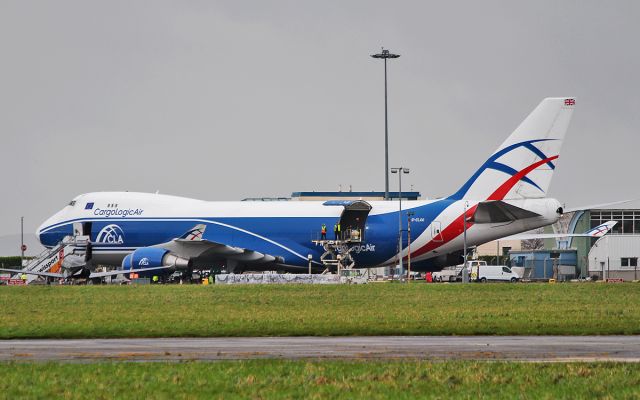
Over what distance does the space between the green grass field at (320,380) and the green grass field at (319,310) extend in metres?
10.7

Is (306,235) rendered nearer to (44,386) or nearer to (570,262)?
Result: (570,262)

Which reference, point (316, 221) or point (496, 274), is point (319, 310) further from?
point (496, 274)

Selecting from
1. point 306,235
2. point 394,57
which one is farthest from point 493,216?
point 394,57

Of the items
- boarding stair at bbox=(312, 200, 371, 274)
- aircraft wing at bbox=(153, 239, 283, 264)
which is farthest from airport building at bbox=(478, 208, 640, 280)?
aircraft wing at bbox=(153, 239, 283, 264)

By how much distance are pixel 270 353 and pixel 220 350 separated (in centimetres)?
147

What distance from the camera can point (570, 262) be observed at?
110625 millimetres

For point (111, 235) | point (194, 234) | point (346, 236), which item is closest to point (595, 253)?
point (346, 236)

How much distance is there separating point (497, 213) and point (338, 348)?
45270mm

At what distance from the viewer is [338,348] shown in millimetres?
24969

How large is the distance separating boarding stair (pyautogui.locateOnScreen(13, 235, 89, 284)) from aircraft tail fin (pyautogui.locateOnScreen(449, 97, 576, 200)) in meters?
27.2

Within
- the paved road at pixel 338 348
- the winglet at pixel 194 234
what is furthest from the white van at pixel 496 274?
the paved road at pixel 338 348

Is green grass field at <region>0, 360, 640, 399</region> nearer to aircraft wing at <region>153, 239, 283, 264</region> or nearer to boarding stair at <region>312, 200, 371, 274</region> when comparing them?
boarding stair at <region>312, 200, 371, 274</region>

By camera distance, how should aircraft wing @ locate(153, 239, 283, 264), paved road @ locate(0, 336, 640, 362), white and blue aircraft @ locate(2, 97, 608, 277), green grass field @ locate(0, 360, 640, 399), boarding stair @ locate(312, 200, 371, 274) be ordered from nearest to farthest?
green grass field @ locate(0, 360, 640, 399), paved road @ locate(0, 336, 640, 362), white and blue aircraft @ locate(2, 97, 608, 277), boarding stair @ locate(312, 200, 371, 274), aircraft wing @ locate(153, 239, 283, 264)

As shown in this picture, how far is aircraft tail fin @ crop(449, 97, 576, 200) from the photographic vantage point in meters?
67.9
